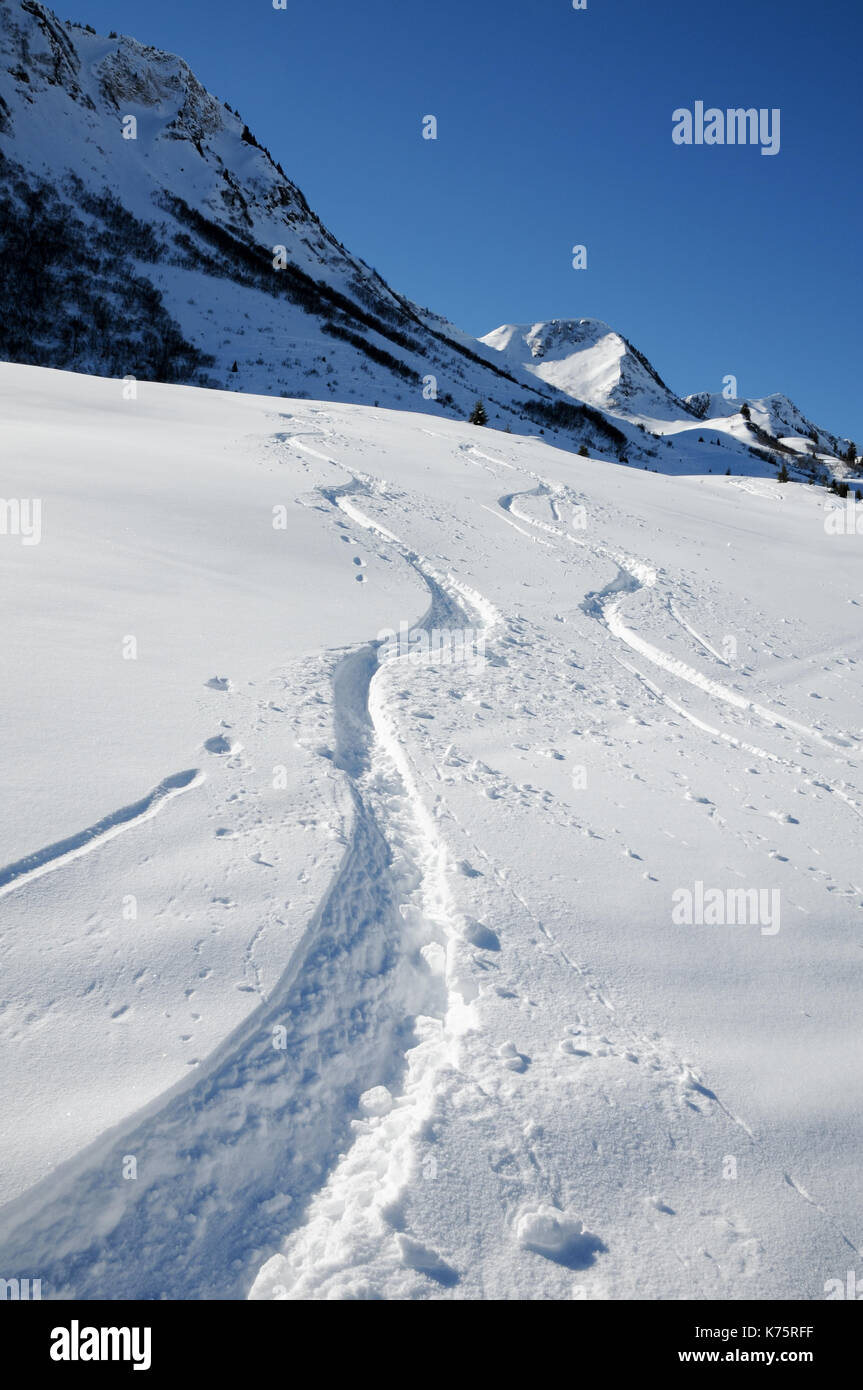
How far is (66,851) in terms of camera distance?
2.77 m

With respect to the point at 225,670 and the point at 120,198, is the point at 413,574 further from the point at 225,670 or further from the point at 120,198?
the point at 120,198

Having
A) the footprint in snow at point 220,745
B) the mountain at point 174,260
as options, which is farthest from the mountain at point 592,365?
the footprint in snow at point 220,745

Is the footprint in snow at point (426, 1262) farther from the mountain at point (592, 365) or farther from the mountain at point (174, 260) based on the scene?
the mountain at point (592, 365)

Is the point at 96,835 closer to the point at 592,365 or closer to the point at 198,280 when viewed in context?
the point at 198,280

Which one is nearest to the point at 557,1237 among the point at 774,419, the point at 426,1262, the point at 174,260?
the point at 426,1262


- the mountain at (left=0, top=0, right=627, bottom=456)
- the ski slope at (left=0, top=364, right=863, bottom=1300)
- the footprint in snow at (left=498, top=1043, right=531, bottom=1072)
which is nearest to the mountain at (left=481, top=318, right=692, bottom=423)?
the mountain at (left=0, top=0, right=627, bottom=456)

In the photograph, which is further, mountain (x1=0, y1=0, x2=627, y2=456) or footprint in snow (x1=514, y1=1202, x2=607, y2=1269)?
mountain (x1=0, y1=0, x2=627, y2=456)

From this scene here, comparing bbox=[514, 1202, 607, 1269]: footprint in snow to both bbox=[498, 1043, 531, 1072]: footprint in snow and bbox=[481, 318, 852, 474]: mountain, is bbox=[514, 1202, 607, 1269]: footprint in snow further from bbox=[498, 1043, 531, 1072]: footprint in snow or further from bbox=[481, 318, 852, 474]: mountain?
bbox=[481, 318, 852, 474]: mountain


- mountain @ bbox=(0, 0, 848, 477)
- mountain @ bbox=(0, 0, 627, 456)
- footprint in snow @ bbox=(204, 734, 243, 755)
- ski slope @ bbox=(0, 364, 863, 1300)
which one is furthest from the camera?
mountain @ bbox=(0, 0, 848, 477)

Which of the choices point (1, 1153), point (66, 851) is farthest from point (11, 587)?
point (1, 1153)

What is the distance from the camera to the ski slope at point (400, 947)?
1950mm

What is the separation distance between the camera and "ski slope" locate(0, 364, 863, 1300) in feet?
6.40
